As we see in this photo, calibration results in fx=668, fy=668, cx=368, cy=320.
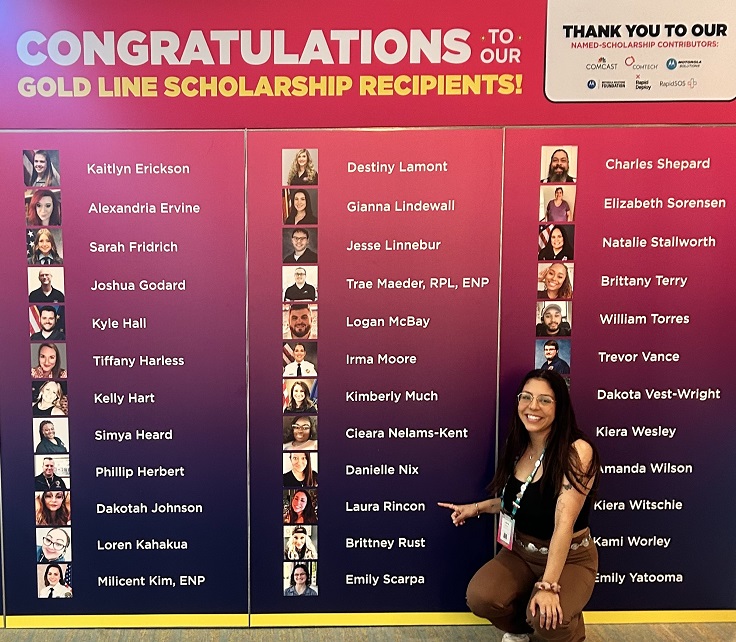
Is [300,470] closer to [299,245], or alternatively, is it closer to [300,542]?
[300,542]

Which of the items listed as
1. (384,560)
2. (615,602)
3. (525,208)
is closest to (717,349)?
(525,208)

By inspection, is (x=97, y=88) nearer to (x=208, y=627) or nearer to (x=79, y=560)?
(x=79, y=560)

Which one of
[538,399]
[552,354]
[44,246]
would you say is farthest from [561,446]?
[44,246]

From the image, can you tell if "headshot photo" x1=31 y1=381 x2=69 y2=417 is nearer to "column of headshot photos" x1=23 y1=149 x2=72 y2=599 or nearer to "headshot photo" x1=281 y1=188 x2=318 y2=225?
"column of headshot photos" x1=23 y1=149 x2=72 y2=599

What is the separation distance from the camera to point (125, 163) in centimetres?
269

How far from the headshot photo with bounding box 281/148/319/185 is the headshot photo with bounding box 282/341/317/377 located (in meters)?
0.66

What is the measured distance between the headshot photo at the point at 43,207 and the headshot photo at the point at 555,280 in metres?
1.97

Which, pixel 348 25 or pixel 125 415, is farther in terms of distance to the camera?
pixel 125 415

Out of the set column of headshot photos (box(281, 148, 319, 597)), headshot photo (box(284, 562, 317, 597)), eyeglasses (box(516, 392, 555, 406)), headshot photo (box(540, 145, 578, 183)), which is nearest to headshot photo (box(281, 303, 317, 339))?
column of headshot photos (box(281, 148, 319, 597))

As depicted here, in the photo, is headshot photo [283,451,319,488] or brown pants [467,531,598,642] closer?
brown pants [467,531,598,642]

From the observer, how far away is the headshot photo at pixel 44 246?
106 inches

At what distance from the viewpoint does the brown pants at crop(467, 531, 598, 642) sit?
251 centimetres

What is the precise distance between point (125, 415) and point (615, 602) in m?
2.26

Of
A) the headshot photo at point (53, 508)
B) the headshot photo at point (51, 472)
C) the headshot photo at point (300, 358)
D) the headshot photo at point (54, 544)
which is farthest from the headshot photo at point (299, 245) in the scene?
the headshot photo at point (54, 544)
